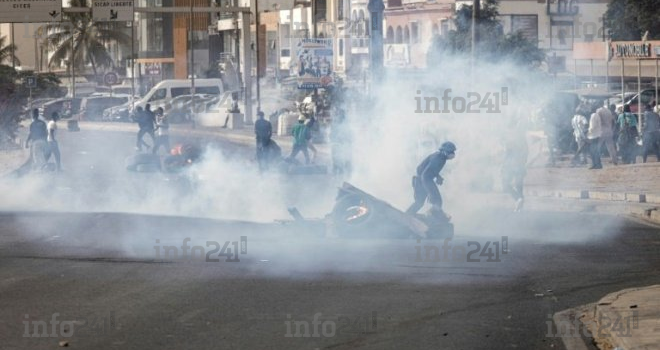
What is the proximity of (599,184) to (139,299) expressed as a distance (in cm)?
1622

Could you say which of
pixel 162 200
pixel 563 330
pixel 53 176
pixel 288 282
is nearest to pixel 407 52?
pixel 53 176

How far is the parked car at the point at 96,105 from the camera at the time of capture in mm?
71250

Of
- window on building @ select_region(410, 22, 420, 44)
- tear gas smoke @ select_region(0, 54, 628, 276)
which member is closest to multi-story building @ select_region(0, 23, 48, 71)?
window on building @ select_region(410, 22, 420, 44)

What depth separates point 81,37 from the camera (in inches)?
3514

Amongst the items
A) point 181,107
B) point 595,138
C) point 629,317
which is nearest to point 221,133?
point 181,107

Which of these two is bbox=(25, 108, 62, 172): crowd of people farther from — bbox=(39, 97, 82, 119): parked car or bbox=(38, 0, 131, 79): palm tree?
bbox=(38, 0, 131, 79): palm tree

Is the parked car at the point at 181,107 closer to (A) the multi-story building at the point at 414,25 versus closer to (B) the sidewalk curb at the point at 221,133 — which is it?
(B) the sidewalk curb at the point at 221,133

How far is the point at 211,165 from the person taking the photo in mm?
28391

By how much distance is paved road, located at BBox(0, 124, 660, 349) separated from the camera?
1081 centimetres

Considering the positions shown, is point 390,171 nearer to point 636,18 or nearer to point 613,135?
point 613,135

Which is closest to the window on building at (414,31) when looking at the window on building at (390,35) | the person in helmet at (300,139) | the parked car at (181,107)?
the window on building at (390,35)

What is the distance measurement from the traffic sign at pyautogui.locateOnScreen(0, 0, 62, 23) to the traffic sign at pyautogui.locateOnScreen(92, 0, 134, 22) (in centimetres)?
221

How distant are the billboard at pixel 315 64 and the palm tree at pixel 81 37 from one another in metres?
38.4

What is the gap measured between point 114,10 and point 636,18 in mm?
25471
